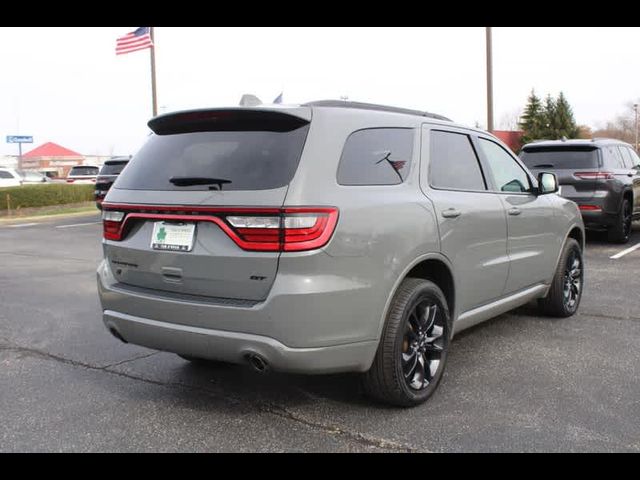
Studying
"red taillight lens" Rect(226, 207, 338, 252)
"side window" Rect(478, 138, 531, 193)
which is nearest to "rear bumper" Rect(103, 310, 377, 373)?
"red taillight lens" Rect(226, 207, 338, 252)

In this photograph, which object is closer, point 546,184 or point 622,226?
point 546,184

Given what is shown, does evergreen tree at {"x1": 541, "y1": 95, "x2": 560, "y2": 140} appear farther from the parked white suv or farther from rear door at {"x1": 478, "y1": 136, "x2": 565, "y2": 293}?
rear door at {"x1": 478, "y1": 136, "x2": 565, "y2": 293}

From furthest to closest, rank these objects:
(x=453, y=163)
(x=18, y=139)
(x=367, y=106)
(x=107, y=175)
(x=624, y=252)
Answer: (x=18, y=139) < (x=107, y=175) < (x=624, y=252) < (x=453, y=163) < (x=367, y=106)

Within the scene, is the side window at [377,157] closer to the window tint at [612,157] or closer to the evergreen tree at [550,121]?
the window tint at [612,157]

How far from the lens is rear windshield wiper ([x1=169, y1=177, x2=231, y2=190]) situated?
3240 millimetres

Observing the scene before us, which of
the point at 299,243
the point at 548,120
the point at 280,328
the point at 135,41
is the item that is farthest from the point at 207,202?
the point at 548,120

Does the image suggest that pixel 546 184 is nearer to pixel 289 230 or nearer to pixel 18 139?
pixel 289 230

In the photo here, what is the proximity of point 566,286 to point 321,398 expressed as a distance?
295cm

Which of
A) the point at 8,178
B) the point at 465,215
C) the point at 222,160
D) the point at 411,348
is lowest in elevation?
the point at 411,348

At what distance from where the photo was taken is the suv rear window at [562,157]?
9.79 metres

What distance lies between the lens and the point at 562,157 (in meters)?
9.94

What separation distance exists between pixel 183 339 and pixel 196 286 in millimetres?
288

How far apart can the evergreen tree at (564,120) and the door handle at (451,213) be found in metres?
45.8

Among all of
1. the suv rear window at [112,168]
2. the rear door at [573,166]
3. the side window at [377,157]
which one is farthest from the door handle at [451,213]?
the suv rear window at [112,168]
